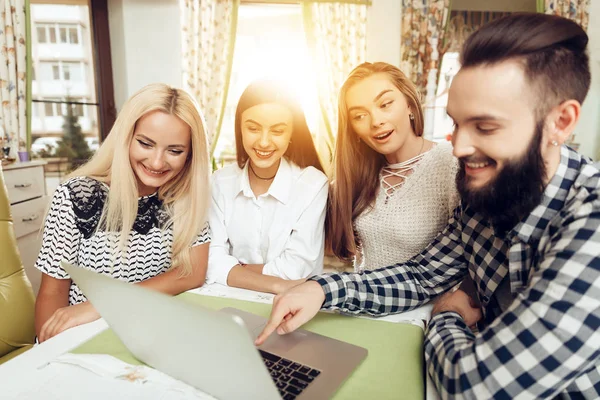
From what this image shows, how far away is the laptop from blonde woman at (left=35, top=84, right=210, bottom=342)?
1.67 feet

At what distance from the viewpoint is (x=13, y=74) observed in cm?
295

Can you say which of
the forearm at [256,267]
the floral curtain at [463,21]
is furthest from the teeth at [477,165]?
the floral curtain at [463,21]

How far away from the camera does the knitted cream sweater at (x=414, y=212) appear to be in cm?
141

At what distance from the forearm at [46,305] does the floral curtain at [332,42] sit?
9.29 feet

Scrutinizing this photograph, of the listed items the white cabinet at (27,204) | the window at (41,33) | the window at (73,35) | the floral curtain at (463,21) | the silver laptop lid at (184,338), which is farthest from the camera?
the floral curtain at (463,21)

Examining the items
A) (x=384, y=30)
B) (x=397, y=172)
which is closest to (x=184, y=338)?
(x=397, y=172)

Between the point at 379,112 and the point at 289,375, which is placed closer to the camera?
the point at 289,375

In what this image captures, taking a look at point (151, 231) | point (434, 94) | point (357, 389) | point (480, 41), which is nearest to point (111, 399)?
point (357, 389)

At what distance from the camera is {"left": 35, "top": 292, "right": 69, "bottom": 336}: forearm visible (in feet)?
3.88

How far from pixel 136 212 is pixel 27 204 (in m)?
1.92

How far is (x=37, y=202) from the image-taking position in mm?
2799

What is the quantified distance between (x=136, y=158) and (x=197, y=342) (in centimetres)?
88

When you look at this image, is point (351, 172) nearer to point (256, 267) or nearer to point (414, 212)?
point (414, 212)

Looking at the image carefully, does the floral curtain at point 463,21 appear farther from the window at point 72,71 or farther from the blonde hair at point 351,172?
the window at point 72,71
